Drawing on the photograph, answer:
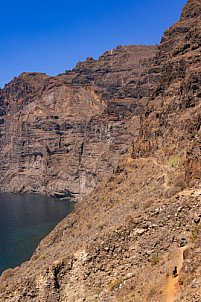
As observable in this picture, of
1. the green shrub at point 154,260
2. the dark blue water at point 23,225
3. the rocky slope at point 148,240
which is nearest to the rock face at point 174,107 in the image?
the rocky slope at point 148,240

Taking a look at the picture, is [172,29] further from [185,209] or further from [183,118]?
[185,209]

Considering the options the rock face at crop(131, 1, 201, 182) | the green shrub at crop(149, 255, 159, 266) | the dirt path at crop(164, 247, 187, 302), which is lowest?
the green shrub at crop(149, 255, 159, 266)

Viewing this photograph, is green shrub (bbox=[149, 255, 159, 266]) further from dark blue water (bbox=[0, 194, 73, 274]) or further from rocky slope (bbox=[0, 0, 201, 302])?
dark blue water (bbox=[0, 194, 73, 274])

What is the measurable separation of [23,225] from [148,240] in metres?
99.4

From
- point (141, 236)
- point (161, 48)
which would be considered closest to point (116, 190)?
point (141, 236)

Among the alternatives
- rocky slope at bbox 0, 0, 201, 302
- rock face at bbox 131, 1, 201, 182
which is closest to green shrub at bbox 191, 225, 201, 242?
rocky slope at bbox 0, 0, 201, 302

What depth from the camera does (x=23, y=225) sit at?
11100cm

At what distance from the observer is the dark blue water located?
79250 mm

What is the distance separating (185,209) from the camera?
1928cm

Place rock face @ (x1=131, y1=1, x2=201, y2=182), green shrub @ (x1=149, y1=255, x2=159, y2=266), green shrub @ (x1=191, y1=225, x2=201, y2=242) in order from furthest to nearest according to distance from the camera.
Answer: rock face @ (x1=131, y1=1, x2=201, y2=182), green shrub @ (x1=149, y1=255, x2=159, y2=266), green shrub @ (x1=191, y1=225, x2=201, y2=242)

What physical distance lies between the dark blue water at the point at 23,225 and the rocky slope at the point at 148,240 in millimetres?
40230

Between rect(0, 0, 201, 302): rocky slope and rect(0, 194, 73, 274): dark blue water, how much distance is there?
40.2 m

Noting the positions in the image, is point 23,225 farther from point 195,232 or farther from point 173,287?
point 173,287

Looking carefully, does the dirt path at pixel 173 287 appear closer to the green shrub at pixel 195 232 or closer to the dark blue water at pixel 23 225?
the green shrub at pixel 195 232
